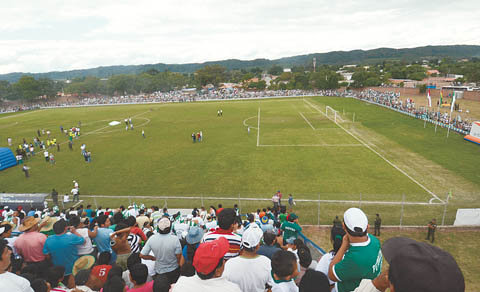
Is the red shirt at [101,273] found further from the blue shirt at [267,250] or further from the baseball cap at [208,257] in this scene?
the blue shirt at [267,250]

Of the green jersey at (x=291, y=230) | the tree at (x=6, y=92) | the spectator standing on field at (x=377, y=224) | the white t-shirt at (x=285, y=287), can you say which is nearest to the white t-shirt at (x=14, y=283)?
the white t-shirt at (x=285, y=287)

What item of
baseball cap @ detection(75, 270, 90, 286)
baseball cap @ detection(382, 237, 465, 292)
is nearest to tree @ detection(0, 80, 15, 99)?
baseball cap @ detection(75, 270, 90, 286)

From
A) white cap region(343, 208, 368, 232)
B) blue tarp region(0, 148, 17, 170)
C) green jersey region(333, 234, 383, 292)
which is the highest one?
white cap region(343, 208, 368, 232)

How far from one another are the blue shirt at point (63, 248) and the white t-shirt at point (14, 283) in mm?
2213

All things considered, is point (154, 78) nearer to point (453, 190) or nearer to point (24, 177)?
point (24, 177)

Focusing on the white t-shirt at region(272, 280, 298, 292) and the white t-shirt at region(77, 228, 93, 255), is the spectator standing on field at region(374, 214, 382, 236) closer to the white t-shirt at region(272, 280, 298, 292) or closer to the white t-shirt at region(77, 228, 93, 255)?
the white t-shirt at region(272, 280, 298, 292)

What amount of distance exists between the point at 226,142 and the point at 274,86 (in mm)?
93054

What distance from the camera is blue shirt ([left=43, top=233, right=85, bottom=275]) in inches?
252

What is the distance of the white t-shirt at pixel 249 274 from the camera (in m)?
4.14

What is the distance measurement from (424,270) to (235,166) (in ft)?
75.1

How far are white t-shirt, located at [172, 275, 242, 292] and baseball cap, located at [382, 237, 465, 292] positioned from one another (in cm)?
204

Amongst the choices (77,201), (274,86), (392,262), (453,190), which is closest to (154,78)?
(274,86)

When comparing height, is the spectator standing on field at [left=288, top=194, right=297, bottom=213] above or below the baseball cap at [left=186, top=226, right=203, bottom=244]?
below

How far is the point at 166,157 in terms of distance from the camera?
Answer: 28.4 metres
